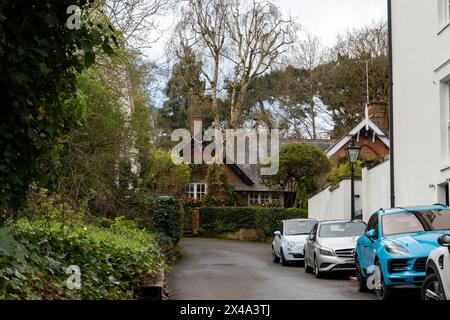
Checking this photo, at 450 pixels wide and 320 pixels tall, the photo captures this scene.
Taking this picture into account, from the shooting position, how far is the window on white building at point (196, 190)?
53.4 metres

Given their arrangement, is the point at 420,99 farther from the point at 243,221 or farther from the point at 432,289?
the point at 243,221

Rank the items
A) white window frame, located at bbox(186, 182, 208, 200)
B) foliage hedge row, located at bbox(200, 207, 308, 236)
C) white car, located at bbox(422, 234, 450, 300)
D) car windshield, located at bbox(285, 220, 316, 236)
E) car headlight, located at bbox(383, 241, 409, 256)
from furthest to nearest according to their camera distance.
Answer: white window frame, located at bbox(186, 182, 208, 200), foliage hedge row, located at bbox(200, 207, 308, 236), car windshield, located at bbox(285, 220, 316, 236), car headlight, located at bbox(383, 241, 409, 256), white car, located at bbox(422, 234, 450, 300)

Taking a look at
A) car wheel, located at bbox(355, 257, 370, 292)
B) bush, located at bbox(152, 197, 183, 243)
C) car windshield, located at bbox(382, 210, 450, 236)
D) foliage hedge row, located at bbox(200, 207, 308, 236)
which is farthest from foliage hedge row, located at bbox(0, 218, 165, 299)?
foliage hedge row, located at bbox(200, 207, 308, 236)

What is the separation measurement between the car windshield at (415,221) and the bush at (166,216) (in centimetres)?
1233

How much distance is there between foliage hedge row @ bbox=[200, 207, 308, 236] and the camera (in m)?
44.6

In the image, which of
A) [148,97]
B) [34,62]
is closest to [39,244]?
[34,62]

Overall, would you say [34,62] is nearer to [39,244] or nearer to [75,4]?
[75,4]

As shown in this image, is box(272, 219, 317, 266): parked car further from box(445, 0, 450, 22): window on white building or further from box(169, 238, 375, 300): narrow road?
box(445, 0, 450, 22): window on white building

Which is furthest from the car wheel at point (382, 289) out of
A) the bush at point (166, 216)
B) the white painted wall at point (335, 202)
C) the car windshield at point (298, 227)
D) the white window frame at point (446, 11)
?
the white painted wall at point (335, 202)

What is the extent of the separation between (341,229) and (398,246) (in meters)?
8.25

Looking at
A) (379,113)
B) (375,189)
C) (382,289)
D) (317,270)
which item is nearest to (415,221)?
(382,289)

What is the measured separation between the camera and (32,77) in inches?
295

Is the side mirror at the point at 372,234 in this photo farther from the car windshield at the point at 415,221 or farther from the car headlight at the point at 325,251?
the car headlight at the point at 325,251

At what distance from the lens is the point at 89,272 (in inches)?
318
